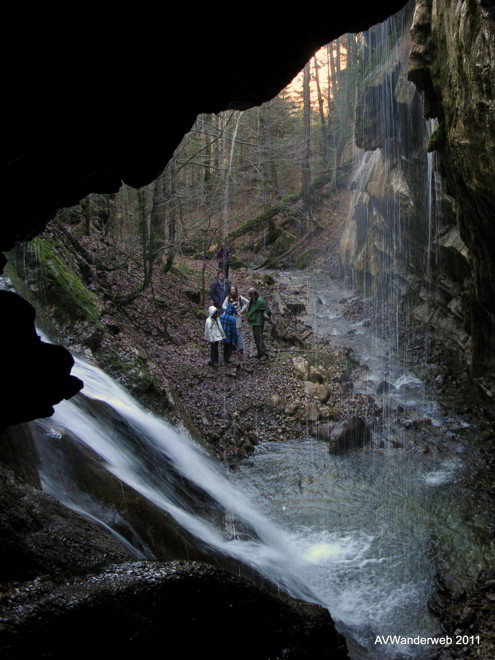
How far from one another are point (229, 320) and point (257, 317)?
37.8 inches

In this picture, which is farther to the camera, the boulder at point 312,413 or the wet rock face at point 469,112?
the boulder at point 312,413

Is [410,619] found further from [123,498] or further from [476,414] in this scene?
[476,414]

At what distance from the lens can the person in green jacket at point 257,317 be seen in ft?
45.4

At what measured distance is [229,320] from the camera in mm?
13172

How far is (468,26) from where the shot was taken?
242 inches

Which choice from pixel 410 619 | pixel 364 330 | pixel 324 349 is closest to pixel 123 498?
pixel 410 619

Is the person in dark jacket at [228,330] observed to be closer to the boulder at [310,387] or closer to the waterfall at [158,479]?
the boulder at [310,387]

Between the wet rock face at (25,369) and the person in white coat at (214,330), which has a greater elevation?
the wet rock face at (25,369)

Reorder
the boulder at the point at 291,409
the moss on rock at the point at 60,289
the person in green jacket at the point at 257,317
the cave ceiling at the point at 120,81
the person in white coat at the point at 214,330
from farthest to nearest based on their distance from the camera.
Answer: the person in green jacket at the point at 257,317 → the person in white coat at the point at 214,330 → the boulder at the point at 291,409 → the moss on rock at the point at 60,289 → the cave ceiling at the point at 120,81

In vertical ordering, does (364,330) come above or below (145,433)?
below

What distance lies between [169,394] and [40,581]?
671cm

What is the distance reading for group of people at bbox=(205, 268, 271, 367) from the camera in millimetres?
12734

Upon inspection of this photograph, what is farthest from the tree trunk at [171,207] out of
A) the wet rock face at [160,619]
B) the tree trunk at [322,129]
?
the tree trunk at [322,129]

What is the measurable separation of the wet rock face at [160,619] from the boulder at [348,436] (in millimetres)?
6131
